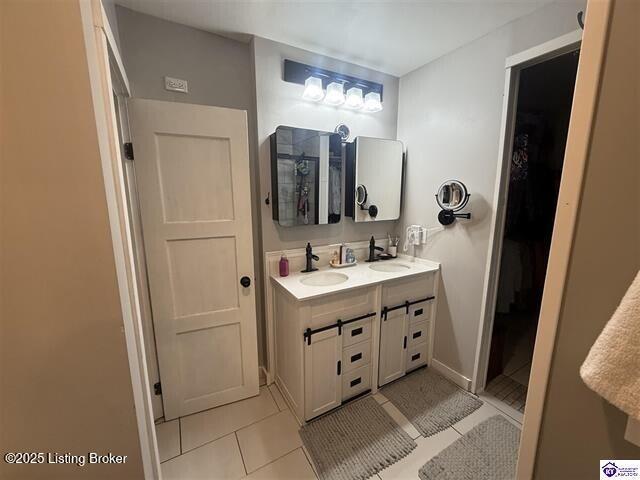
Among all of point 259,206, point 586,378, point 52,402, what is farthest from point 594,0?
point 259,206

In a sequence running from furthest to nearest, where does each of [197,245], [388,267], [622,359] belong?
[388,267], [197,245], [622,359]

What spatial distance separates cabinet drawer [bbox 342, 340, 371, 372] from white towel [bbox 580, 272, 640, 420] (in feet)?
4.66

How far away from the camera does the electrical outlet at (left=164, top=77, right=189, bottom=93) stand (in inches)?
61.6

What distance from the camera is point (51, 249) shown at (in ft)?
1.87

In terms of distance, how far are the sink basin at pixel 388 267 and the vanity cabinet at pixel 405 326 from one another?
185mm

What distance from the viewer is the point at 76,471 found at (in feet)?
2.03

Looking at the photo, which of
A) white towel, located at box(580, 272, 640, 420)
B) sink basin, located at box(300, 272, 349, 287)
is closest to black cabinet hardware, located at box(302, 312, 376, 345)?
sink basin, located at box(300, 272, 349, 287)

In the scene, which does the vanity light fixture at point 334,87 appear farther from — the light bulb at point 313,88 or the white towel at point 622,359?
the white towel at point 622,359

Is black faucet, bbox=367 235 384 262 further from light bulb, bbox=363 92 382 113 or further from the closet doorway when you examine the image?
light bulb, bbox=363 92 382 113

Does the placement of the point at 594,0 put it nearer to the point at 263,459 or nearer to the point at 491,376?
the point at 263,459

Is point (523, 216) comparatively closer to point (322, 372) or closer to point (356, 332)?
point (356, 332)

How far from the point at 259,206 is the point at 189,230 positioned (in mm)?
508

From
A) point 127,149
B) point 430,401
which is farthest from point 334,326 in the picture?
point 127,149

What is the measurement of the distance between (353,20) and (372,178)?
42.1 inches
